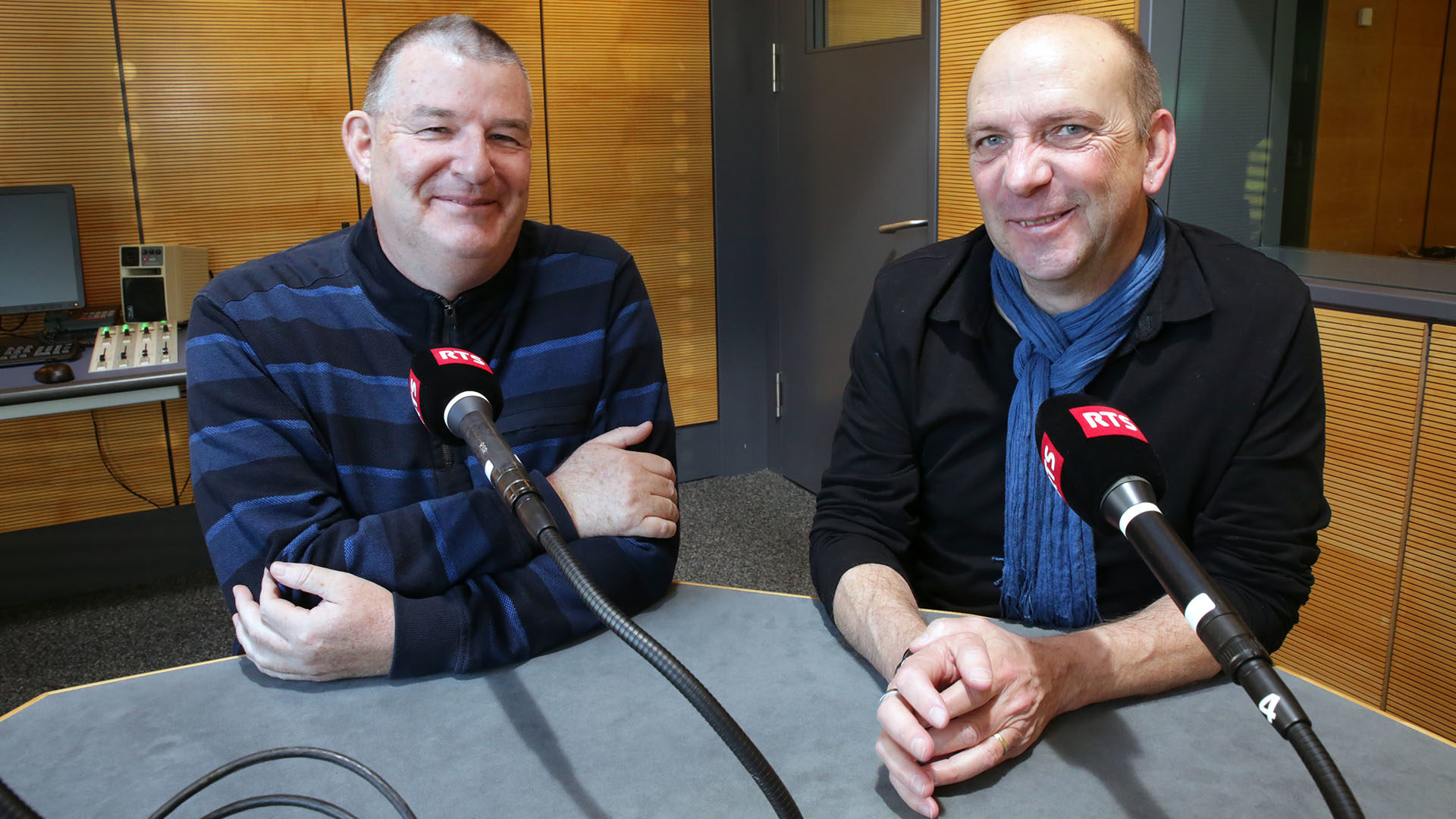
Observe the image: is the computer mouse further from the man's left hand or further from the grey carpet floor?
the man's left hand

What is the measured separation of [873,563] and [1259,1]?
1.98 metres

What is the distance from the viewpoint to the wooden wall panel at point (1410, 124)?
2.59 m

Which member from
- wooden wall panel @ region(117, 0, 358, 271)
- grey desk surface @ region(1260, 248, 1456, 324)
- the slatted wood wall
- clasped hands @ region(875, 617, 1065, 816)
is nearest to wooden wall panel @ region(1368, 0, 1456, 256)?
grey desk surface @ region(1260, 248, 1456, 324)

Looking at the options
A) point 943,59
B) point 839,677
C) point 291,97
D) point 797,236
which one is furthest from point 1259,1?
point 291,97

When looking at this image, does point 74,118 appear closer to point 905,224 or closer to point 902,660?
point 905,224

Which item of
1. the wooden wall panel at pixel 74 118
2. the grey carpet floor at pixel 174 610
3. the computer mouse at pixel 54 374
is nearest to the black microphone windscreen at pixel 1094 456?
the grey carpet floor at pixel 174 610

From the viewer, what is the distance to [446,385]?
99 cm

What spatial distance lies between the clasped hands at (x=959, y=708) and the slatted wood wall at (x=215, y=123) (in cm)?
309

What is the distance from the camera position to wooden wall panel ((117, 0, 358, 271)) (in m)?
3.22

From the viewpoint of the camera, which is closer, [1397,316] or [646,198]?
[1397,316]

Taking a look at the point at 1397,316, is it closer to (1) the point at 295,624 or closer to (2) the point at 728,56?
(1) the point at 295,624

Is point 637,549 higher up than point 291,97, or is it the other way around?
point 291,97

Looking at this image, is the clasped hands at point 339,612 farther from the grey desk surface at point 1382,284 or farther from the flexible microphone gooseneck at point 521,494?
the grey desk surface at point 1382,284

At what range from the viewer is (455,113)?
1394 millimetres
